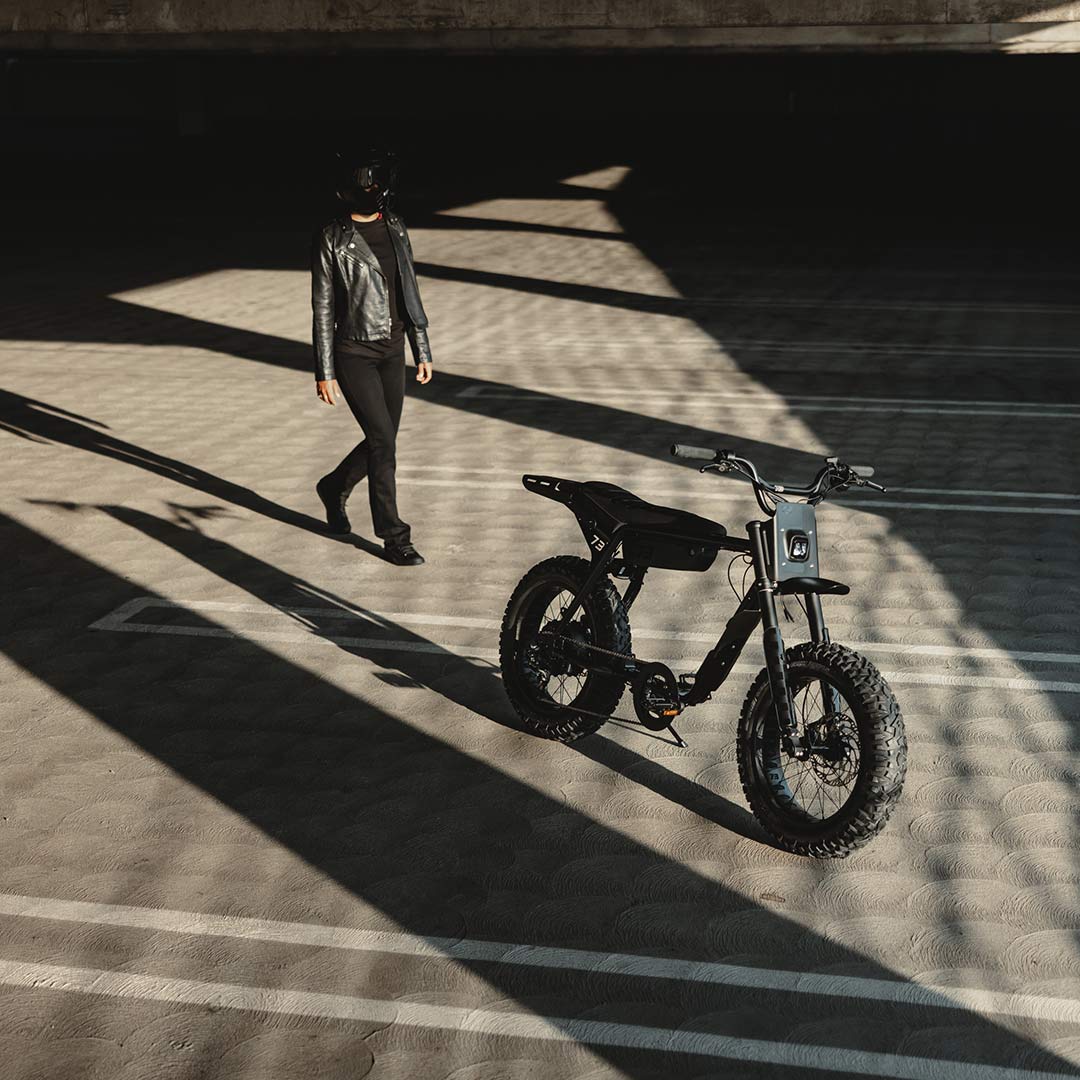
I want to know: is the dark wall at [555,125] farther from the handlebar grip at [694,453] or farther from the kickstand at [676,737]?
the handlebar grip at [694,453]

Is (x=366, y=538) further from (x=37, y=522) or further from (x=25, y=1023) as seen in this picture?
(x=25, y=1023)

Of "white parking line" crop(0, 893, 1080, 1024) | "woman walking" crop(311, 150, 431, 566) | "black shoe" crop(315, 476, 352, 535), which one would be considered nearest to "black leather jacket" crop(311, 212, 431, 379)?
"woman walking" crop(311, 150, 431, 566)

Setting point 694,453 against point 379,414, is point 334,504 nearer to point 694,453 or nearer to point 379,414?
point 379,414

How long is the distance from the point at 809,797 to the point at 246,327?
38.2ft

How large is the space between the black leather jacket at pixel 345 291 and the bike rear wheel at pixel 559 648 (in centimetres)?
217

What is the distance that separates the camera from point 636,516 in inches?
215

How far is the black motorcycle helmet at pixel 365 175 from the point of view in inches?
289

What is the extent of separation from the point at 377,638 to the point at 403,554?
110cm

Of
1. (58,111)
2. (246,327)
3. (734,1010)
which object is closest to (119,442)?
(246,327)

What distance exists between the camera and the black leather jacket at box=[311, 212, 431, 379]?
7.55 m

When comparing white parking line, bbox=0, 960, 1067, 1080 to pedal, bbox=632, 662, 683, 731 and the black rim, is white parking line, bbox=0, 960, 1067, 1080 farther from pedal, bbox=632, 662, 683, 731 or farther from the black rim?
pedal, bbox=632, 662, 683, 731

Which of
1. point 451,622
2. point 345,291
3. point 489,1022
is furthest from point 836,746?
point 345,291

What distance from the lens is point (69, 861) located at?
5.01 m

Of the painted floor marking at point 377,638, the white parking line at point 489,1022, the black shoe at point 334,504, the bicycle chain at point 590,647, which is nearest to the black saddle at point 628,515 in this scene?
the bicycle chain at point 590,647
